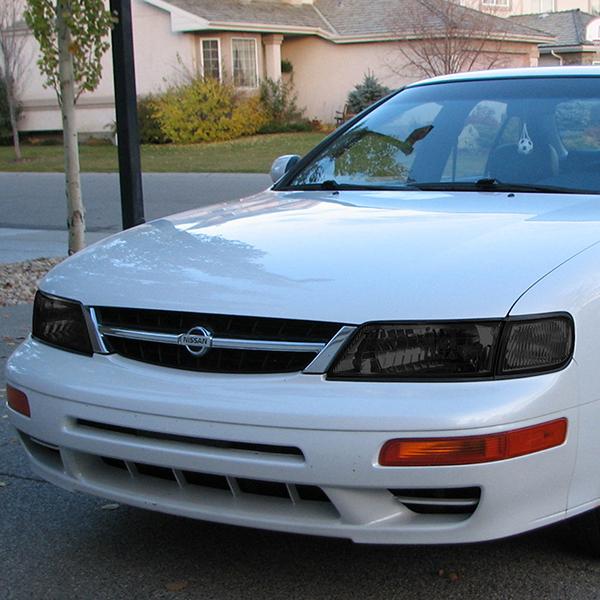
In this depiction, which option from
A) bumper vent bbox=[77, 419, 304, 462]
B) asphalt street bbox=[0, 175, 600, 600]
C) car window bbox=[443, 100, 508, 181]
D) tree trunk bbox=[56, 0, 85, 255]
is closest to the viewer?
bumper vent bbox=[77, 419, 304, 462]

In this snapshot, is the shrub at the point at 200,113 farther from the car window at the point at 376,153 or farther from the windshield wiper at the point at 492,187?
the windshield wiper at the point at 492,187

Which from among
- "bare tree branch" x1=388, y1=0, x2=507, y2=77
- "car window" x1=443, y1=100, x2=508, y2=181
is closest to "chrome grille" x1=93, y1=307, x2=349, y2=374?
"car window" x1=443, y1=100, x2=508, y2=181

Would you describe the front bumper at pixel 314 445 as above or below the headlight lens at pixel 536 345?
below

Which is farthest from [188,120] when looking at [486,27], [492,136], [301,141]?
[492,136]

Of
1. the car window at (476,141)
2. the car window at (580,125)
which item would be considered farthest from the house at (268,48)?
the car window at (580,125)

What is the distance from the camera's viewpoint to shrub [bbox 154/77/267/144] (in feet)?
98.6

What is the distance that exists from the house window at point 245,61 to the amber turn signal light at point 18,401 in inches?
1208

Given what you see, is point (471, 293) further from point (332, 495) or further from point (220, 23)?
point (220, 23)

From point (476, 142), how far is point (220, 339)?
1.85m

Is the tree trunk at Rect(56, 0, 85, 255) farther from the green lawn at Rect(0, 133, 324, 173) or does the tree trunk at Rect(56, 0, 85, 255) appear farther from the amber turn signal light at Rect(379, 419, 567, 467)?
the green lawn at Rect(0, 133, 324, 173)

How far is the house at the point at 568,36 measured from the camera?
126 feet

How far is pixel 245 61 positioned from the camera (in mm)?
34156

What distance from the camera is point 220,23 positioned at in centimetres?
3225

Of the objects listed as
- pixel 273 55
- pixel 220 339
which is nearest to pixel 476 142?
pixel 220 339
